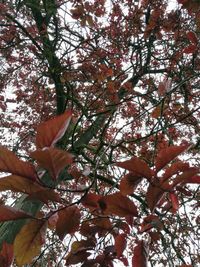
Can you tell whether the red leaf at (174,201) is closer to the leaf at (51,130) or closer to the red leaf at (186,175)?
the red leaf at (186,175)

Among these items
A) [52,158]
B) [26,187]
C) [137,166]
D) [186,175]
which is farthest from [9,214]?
[186,175]

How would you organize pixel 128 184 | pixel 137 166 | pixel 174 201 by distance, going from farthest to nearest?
pixel 174 201 → pixel 128 184 → pixel 137 166

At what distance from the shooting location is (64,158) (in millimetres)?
690

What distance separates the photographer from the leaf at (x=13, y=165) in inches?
25.8

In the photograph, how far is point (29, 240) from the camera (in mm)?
830

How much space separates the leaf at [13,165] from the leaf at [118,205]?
0.20m

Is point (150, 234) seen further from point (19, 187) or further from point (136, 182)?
point (19, 187)

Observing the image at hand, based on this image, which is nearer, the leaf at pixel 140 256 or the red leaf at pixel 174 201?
the leaf at pixel 140 256

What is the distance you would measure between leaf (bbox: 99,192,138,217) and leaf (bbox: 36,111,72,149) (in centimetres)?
25

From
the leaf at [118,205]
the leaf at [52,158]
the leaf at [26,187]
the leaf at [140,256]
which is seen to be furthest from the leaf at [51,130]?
the leaf at [140,256]

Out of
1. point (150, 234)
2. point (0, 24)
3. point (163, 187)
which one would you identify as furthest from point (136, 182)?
point (0, 24)

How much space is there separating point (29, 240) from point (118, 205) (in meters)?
0.23

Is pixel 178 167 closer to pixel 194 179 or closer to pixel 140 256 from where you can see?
pixel 194 179

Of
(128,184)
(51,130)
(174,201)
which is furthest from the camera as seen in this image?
(174,201)
